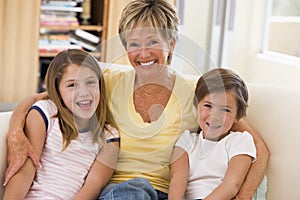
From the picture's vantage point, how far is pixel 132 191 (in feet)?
4.82

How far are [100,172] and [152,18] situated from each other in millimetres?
481

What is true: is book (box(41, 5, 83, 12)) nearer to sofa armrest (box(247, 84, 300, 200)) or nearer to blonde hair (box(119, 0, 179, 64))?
blonde hair (box(119, 0, 179, 64))

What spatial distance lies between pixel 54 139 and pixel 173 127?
0.36 m

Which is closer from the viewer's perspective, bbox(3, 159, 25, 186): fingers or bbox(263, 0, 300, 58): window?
bbox(3, 159, 25, 186): fingers

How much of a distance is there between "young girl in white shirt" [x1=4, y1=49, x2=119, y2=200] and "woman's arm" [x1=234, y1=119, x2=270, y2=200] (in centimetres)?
39

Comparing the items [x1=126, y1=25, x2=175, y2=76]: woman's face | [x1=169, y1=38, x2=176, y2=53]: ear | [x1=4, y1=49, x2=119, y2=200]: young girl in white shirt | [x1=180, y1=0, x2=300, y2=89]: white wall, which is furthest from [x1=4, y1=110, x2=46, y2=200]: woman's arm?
[x1=180, y1=0, x2=300, y2=89]: white wall

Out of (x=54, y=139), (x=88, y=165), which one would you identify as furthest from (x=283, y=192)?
(x=54, y=139)

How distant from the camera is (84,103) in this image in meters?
1.58

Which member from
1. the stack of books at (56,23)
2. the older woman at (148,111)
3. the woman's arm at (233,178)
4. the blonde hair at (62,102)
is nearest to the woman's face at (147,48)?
the older woman at (148,111)

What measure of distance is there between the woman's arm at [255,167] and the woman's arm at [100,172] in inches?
15.0

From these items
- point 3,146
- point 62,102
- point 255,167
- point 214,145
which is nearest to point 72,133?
point 62,102

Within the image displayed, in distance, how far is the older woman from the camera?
1533 mm

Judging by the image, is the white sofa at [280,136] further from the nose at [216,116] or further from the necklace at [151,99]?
the necklace at [151,99]

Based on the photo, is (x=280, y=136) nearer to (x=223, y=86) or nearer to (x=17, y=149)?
(x=223, y=86)
